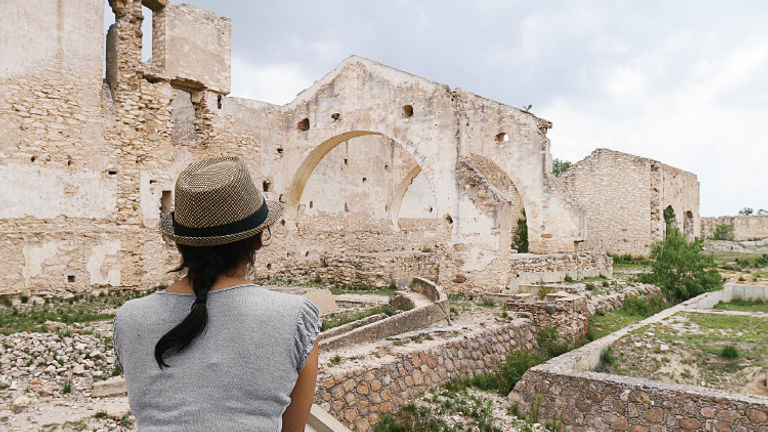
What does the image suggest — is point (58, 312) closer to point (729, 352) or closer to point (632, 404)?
point (632, 404)

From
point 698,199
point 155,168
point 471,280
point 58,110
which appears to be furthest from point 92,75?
point 698,199

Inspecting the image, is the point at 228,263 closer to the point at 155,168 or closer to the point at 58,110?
the point at 58,110

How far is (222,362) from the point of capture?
1.47 metres

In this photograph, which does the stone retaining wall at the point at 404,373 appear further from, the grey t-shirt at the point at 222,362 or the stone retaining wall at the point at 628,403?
the grey t-shirt at the point at 222,362

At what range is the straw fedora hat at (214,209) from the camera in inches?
62.6

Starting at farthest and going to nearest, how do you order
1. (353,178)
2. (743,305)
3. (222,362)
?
(353,178) → (743,305) → (222,362)

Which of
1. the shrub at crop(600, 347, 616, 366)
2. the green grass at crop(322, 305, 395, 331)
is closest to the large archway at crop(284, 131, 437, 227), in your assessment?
the green grass at crop(322, 305, 395, 331)

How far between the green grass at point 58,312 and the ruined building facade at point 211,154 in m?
0.33

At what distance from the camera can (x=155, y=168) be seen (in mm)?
11359

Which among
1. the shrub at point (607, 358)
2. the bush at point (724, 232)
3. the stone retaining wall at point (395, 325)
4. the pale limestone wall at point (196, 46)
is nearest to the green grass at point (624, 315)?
the shrub at point (607, 358)

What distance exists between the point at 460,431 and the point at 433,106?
8513 mm

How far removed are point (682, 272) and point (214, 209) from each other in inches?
544

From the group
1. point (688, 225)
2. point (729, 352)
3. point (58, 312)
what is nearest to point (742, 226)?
point (688, 225)

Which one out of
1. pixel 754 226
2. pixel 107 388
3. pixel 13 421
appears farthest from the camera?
pixel 754 226
